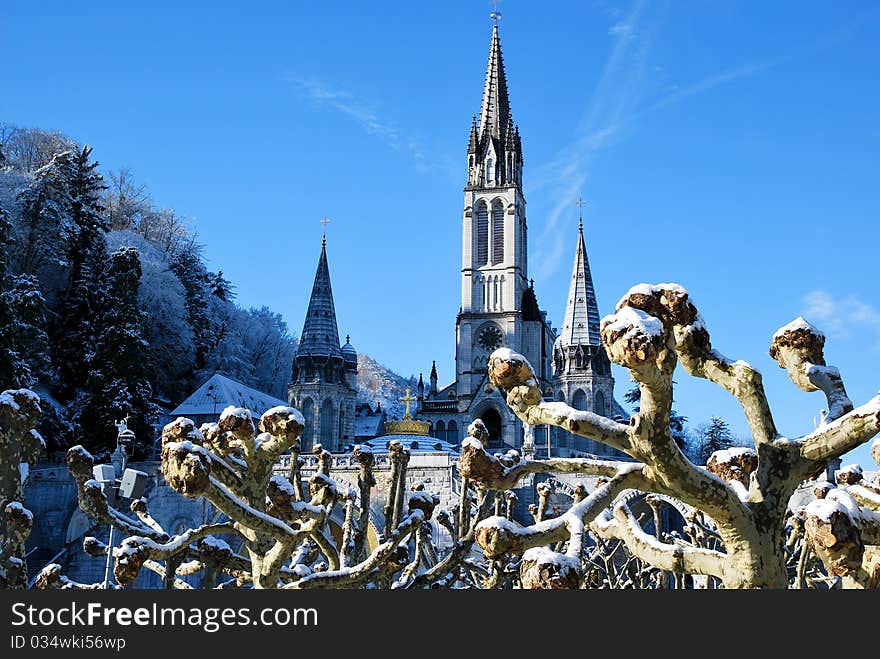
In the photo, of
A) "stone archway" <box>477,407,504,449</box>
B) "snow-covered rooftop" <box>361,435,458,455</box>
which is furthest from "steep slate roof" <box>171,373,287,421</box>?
"stone archway" <box>477,407,504,449</box>

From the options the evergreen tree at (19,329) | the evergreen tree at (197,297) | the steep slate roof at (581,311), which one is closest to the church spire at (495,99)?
the steep slate roof at (581,311)

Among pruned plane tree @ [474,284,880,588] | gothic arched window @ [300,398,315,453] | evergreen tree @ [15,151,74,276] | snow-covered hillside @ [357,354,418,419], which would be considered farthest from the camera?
snow-covered hillside @ [357,354,418,419]

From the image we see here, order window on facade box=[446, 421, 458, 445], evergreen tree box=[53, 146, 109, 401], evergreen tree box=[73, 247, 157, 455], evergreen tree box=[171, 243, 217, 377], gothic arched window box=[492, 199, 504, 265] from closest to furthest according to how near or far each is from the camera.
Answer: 1. evergreen tree box=[73, 247, 157, 455]
2. evergreen tree box=[53, 146, 109, 401]
3. window on facade box=[446, 421, 458, 445]
4. evergreen tree box=[171, 243, 217, 377]
5. gothic arched window box=[492, 199, 504, 265]

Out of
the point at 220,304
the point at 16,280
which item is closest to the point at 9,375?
the point at 16,280

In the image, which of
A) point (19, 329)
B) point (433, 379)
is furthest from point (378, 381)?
point (19, 329)

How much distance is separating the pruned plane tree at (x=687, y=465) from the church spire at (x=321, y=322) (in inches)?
1955

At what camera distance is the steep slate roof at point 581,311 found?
196ft

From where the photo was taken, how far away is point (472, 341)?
62875 millimetres

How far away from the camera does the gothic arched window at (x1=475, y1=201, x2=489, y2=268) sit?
64500 millimetres

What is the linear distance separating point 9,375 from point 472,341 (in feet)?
98.5

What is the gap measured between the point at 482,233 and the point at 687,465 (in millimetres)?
58987

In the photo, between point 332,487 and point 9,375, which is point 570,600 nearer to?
point 332,487

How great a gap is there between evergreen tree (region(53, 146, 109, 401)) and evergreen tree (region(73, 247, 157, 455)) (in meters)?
0.86

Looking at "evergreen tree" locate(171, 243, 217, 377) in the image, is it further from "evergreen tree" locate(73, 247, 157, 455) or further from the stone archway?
the stone archway
